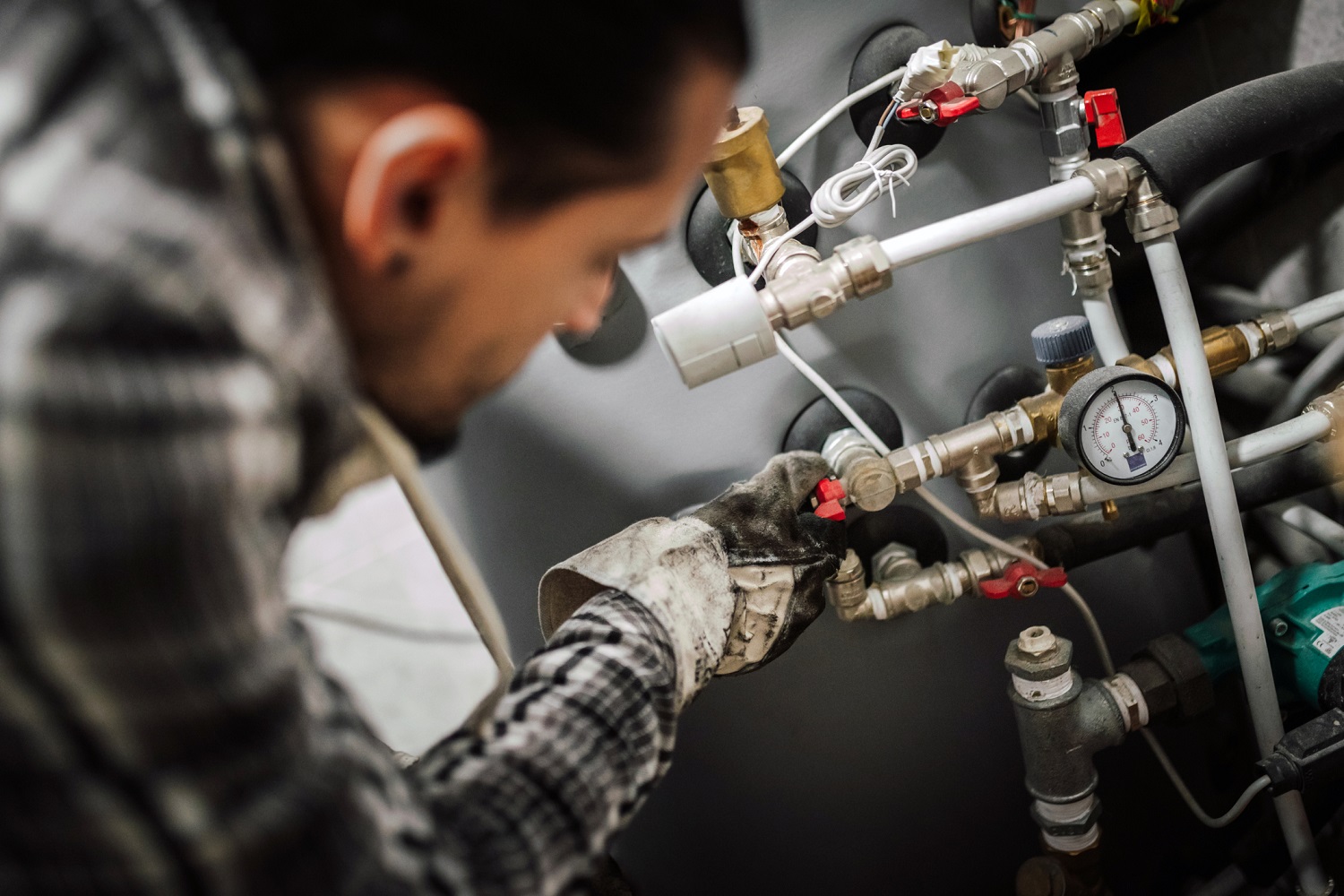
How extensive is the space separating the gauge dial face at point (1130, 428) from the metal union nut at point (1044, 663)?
148 millimetres

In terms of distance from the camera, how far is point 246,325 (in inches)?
10.7

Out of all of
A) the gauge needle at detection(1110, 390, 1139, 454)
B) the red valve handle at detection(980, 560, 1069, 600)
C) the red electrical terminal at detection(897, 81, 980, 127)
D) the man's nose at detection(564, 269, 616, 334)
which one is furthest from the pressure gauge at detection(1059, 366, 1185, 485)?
the man's nose at detection(564, 269, 616, 334)

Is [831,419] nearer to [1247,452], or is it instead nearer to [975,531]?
[975,531]

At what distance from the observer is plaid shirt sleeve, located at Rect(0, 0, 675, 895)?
0.79 ft

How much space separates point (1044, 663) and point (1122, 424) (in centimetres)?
20

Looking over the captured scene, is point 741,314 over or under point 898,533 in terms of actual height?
over

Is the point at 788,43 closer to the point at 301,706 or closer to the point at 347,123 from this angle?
the point at 347,123

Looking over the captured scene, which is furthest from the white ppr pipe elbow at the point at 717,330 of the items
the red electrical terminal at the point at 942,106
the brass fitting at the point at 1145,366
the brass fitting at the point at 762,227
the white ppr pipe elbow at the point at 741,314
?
the brass fitting at the point at 1145,366

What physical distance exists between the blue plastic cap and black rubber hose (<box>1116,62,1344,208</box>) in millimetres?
108

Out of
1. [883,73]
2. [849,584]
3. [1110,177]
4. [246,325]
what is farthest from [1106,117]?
[246,325]

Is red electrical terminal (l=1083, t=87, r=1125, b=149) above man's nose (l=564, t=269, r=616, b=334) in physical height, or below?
below

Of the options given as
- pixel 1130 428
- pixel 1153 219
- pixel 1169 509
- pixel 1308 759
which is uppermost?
pixel 1153 219

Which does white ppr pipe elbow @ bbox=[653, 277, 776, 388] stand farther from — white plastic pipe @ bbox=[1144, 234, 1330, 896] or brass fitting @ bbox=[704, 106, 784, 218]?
white plastic pipe @ bbox=[1144, 234, 1330, 896]

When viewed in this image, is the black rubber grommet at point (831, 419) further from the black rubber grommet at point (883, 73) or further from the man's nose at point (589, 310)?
the man's nose at point (589, 310)
